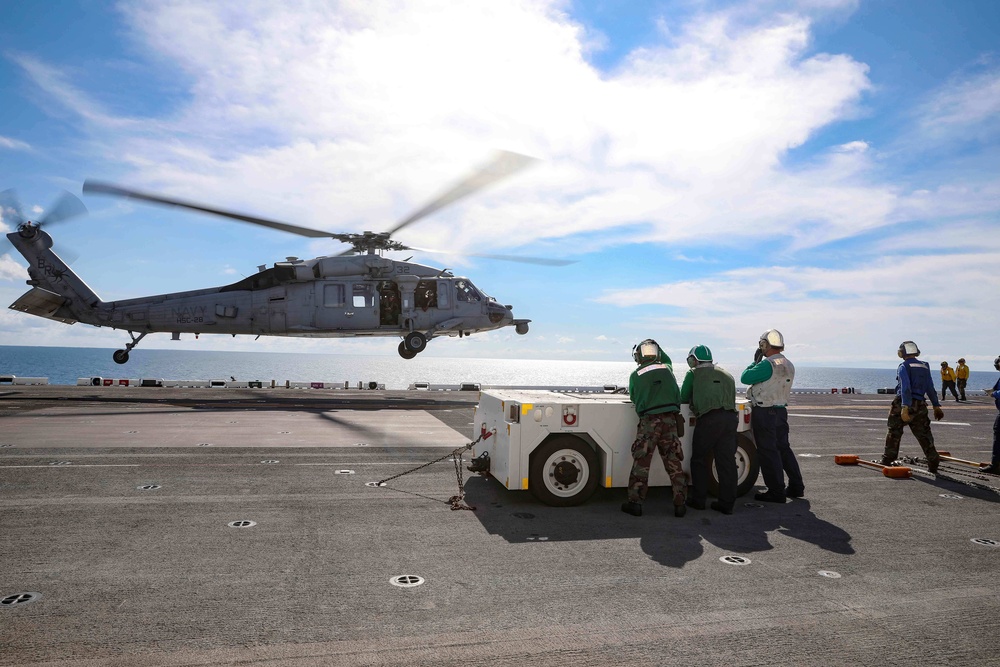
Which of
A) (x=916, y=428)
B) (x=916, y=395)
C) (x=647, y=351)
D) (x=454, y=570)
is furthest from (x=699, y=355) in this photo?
(x=916, y=428)

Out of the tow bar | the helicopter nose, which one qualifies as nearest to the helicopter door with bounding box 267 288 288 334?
the helicopter nose

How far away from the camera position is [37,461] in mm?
9297

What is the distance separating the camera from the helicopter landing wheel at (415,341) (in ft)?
79.0

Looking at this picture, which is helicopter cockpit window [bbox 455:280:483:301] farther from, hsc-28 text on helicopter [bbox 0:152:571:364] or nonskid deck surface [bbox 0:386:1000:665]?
nonskid deck surface [bbox 0:386:1000:665]

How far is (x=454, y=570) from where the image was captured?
5062 millimetres

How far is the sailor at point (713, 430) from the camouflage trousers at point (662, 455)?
16.3 inches

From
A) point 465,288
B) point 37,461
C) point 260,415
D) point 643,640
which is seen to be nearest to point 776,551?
point 643,640

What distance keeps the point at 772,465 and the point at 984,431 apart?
521 inches

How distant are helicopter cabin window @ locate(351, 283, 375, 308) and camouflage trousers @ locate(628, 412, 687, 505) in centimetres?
1855

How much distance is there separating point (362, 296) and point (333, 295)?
3.76 feet

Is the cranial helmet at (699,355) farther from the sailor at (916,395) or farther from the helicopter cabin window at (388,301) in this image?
the helicopter cabin window at (388,301)

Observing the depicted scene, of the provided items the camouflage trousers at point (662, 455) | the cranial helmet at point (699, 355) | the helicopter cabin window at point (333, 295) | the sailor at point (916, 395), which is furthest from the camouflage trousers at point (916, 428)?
the helicopter cabin window at point (333, 295)

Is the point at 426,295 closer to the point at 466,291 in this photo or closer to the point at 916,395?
the point at 466,291

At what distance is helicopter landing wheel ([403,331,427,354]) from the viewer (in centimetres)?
2407
